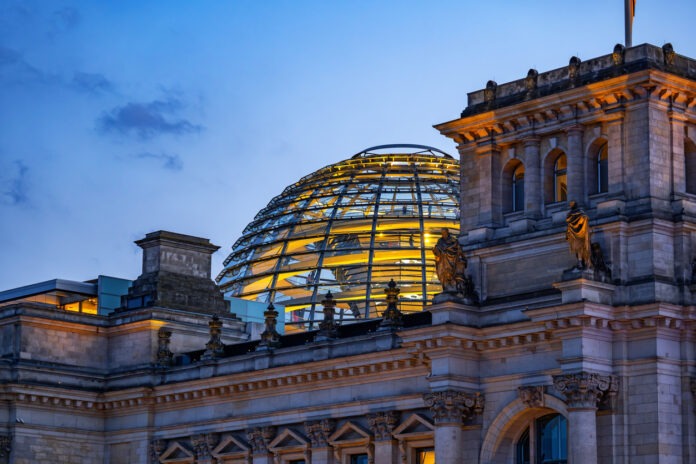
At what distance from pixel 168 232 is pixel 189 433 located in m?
11.9

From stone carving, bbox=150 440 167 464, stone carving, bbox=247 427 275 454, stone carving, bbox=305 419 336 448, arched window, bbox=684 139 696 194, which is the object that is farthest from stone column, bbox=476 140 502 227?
stone carving, bbox=150 440 167 464

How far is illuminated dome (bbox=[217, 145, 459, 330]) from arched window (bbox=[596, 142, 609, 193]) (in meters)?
33.4

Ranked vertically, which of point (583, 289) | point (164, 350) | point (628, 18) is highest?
point (628, 18)

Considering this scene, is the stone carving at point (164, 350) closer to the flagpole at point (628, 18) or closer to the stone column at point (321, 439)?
the stone column at point (321, 439)

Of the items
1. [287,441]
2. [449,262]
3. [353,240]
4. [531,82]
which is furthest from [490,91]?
[353,240]

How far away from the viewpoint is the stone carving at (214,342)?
74450 millimetres

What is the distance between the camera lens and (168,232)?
82.4 meters

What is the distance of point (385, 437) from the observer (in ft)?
214

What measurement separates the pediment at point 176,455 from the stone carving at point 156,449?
221 millimetres

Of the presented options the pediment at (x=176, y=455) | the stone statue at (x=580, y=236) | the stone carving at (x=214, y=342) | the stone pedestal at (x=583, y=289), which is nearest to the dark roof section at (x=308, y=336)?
the stone carving at (x=214, y=342)

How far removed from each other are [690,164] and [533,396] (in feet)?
31.9

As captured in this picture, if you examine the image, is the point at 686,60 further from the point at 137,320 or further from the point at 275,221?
the point at 275,221

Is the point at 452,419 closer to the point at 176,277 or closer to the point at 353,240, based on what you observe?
the point at 176,277

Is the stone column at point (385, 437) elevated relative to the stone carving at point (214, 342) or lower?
lower
